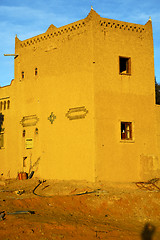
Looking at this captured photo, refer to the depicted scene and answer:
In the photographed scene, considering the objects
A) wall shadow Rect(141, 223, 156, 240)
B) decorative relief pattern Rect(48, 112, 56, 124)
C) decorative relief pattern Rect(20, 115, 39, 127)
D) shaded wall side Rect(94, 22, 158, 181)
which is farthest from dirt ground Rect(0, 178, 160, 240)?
decorative relief pattern Rect(20, 115, 39, 127)

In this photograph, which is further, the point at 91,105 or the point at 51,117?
the point at 51,117

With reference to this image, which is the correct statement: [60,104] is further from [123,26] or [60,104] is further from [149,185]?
[149,185]

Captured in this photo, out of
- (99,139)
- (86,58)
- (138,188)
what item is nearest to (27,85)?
(86,58)

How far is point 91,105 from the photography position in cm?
1725

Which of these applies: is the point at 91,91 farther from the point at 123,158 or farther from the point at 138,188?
the point at 138,188

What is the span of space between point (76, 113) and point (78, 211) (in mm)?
6107

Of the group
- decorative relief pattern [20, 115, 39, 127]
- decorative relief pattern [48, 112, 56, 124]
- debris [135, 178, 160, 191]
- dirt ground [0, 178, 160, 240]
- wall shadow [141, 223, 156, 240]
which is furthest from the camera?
decorative relief pattern [20, 115, 39, 127]

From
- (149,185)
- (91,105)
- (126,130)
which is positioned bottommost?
(149,185)

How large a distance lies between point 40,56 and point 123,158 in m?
8.42

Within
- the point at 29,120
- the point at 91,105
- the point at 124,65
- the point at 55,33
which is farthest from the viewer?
the point at 29,120

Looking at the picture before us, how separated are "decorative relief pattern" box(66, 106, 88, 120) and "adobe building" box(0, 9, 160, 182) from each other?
0.06 meters

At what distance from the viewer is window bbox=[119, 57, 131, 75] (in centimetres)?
1855

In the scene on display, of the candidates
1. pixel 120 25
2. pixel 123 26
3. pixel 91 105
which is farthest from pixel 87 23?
pixel 91 105

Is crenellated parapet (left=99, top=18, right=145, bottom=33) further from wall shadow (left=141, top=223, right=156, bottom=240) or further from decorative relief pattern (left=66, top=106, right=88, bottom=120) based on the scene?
wall shadow (left=141, top=223, right=156, bottom=240)
